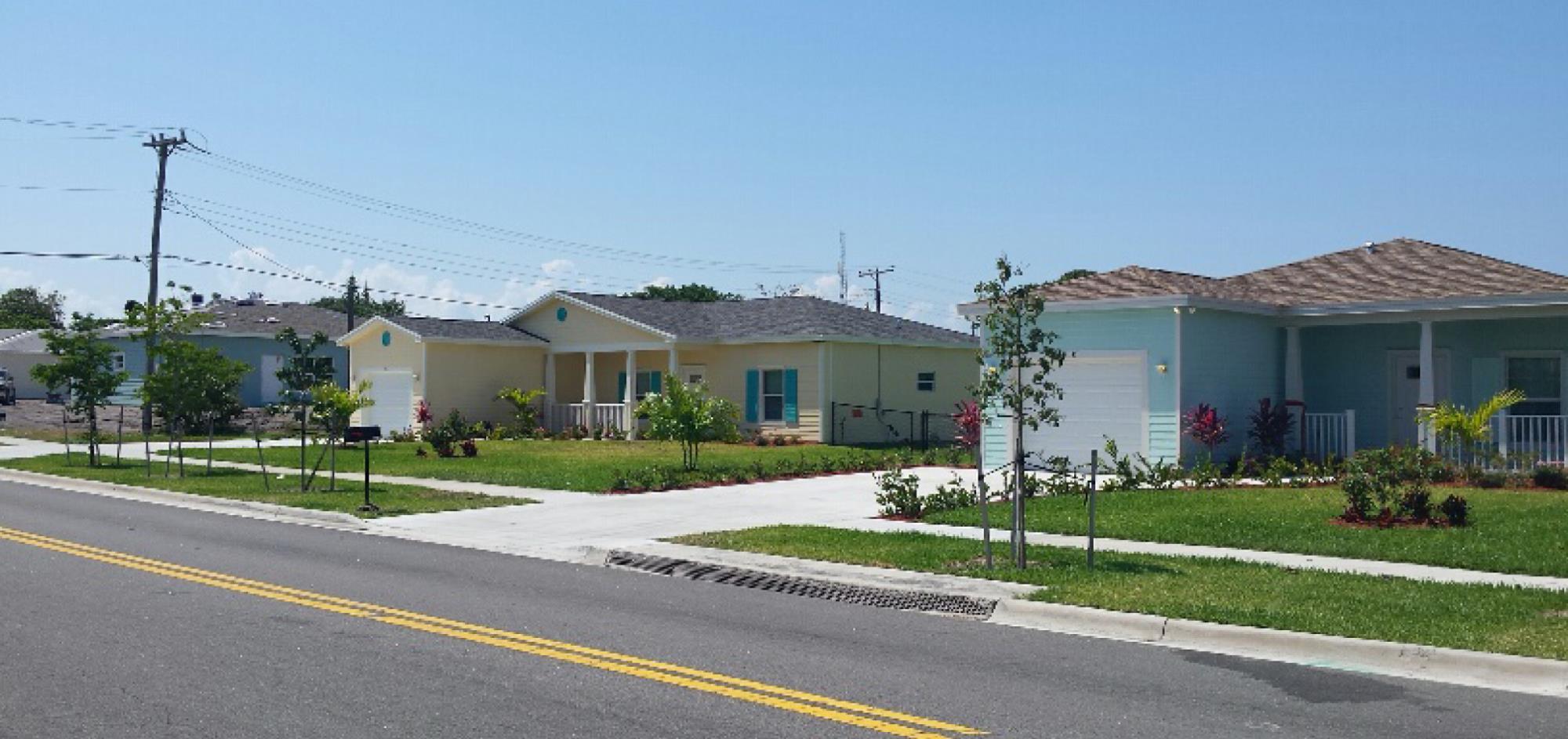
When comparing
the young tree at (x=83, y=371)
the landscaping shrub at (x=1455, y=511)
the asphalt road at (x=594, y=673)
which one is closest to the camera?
the asphalt road at (x=594, y=673)

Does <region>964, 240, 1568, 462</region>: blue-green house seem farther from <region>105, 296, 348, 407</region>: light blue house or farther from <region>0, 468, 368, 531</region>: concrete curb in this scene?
<region>105, 296, 348, 407</region>: light blue house

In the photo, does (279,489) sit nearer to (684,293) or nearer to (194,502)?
(194,502)

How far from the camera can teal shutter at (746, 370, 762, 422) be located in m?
37.6

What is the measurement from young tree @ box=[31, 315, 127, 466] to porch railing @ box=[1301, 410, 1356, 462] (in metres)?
24.0

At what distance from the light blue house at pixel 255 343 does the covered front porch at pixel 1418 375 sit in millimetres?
35954

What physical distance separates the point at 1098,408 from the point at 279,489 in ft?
45.4

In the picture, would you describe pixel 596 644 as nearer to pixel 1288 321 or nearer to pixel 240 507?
pixel 240 507

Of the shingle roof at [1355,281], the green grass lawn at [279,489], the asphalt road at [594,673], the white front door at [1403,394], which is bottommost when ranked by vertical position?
the asphalt road at [594,673]

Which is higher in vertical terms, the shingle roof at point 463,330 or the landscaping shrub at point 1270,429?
the shingle roof at point 463,330

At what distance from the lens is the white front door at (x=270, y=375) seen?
5325 cm

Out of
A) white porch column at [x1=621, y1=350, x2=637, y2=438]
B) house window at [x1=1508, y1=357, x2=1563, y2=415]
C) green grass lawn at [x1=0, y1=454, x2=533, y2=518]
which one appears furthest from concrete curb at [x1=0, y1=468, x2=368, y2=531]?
house window at [x1=1508, y1=357, x2=1563, y2=415]

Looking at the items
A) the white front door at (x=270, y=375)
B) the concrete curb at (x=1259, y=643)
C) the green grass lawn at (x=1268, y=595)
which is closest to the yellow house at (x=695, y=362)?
the white front door at (x=270, y=375)

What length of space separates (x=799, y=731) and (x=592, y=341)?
33.4m

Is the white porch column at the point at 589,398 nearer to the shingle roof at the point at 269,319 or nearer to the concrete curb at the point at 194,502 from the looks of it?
the concrete curb at the point at 194,502
